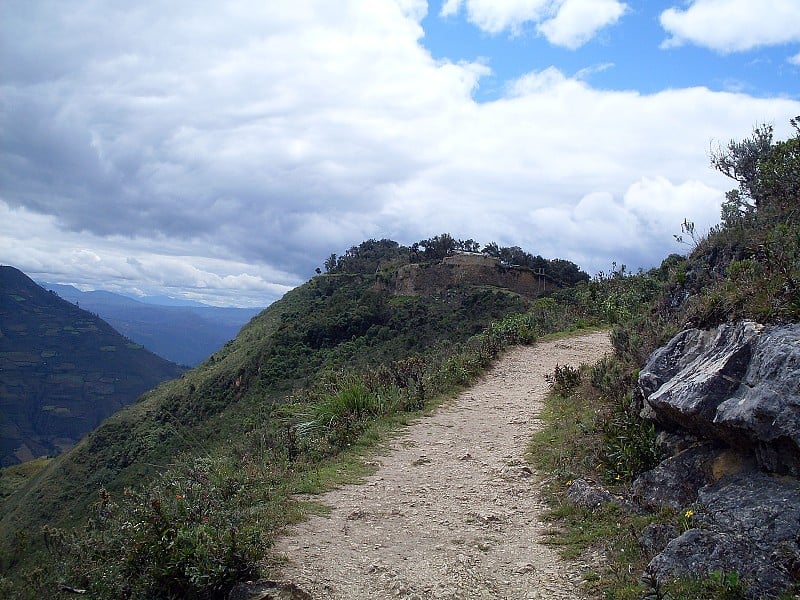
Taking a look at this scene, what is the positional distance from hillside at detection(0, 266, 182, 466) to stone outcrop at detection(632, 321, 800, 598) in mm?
101762

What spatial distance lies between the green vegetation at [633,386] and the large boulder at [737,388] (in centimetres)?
31

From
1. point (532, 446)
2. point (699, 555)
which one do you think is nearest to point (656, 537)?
point (699, 555)

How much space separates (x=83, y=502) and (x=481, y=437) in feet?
83.8

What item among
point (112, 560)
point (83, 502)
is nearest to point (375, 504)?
point (112, 560)

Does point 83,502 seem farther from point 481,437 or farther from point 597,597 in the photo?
point 597,597

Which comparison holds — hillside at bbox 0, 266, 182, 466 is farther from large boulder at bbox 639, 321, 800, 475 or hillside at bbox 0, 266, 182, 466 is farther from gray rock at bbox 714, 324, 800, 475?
gray rock at bbox 714, 324, 800, 475

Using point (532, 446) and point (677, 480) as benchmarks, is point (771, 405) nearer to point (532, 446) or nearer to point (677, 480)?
point (677, 480)

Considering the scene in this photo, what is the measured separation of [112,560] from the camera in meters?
4.76

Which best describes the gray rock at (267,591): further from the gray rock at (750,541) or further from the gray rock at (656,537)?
the gray rock at (656,537)

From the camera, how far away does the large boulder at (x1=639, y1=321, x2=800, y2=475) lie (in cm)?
406

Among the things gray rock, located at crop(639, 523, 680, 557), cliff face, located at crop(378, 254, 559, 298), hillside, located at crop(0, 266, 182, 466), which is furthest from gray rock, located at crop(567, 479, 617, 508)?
hillside, located at crop(0, 266, 182, 466)

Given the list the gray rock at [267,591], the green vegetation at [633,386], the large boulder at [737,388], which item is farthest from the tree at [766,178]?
the gray rock at [267,591]

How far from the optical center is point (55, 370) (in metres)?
120

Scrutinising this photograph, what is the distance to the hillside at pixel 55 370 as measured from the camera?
336ft
